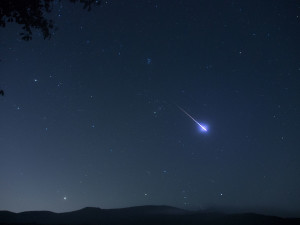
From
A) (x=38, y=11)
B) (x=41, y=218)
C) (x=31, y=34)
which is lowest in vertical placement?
(x=41, y=218)

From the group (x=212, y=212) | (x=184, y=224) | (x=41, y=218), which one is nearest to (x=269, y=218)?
(x=212, y=212)

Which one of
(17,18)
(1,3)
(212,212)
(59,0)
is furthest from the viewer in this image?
(212,212)

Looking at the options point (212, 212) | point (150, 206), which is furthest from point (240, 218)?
point (150, 206)

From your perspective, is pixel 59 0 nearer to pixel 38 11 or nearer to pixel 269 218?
pixel 38 11

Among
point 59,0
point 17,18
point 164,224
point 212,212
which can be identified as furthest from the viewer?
point 212,212

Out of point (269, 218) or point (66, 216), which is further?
point (66, 216)

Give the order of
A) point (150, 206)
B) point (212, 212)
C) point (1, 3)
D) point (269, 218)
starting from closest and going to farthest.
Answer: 1. point (1, 3)
2. point (269, 218)
3. point (212, 212)
4. point (150, 206)

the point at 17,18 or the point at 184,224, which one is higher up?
the point at 17,18

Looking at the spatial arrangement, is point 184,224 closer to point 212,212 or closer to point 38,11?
point 212,212

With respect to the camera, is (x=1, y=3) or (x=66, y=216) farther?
(x=66, y=216)
